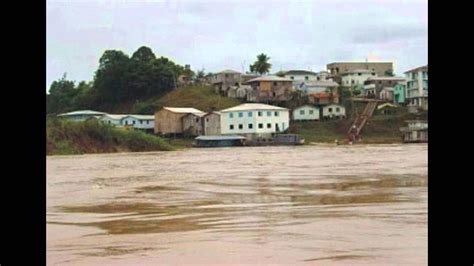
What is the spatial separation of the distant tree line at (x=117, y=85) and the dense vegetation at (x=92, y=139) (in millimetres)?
8618

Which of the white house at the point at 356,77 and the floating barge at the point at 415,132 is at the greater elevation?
the white house at the point at 356,77

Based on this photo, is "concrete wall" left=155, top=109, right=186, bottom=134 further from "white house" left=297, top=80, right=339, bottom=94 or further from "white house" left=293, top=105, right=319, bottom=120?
"white house" left=297, top=80, right=339, bottom=94

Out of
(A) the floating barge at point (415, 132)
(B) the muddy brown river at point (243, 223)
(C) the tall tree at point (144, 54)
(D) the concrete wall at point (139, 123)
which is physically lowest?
(B) the muddy brown river at point (243, 223)

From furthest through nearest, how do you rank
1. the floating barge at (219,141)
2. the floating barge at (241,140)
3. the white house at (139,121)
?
1. the white house at (139,121)
2. the floating barge at (219,141)
3. the floating barge at (241,140)

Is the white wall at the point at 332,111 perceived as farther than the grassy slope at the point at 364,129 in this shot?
Yes

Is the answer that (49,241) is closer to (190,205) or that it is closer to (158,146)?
(190,205)

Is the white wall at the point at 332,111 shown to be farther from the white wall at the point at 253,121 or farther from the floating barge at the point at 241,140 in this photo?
the floating barge at the point at 241,140

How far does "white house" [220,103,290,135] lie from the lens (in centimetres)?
3092

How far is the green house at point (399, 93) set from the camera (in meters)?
35.9

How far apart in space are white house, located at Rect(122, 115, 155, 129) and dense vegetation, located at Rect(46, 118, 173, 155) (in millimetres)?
3804

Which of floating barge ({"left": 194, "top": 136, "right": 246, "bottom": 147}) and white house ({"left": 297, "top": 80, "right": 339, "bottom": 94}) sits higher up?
white house ({"left": 297, "top": 80, "right": 339, "bottom": 94})

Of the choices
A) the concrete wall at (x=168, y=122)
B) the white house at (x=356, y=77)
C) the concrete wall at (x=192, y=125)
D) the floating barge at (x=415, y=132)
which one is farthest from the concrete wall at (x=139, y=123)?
the white house at (x=356, y=77)

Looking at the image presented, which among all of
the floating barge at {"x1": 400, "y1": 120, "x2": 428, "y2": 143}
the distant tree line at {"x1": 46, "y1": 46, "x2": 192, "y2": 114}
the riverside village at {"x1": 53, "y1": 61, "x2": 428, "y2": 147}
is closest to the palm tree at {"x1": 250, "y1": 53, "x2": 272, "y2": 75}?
the riverside village at {"x1": 53, "y1": 61, "x2": 428, "y2": 147}

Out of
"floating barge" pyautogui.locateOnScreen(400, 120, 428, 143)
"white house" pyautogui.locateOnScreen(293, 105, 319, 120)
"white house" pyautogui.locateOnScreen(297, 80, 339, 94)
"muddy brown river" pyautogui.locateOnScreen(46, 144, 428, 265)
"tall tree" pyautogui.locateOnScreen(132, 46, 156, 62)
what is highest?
"tall tree" pyautogui.locateOnScreen(132, 46, 156, 62)
